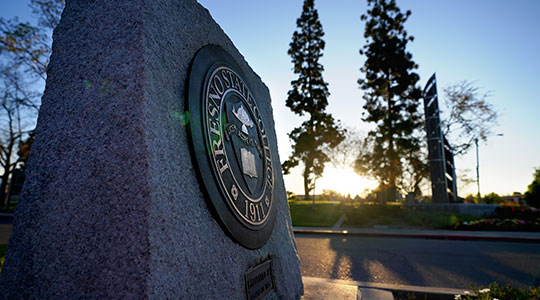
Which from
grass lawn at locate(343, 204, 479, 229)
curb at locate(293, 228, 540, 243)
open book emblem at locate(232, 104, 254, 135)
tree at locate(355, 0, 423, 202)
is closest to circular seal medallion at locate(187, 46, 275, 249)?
open book emblem at locate(232, 104, 254, 135)

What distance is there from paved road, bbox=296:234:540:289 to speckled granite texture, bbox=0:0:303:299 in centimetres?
437

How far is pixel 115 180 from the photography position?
1393 mm

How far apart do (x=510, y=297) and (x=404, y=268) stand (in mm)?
2954

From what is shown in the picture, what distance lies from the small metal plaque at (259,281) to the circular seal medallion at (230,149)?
180mm

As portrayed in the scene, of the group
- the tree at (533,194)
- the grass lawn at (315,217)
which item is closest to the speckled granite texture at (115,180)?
the grass lawn at (315,217)

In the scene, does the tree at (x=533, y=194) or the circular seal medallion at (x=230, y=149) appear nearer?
the circular seal medallion at (x=230, y=149)

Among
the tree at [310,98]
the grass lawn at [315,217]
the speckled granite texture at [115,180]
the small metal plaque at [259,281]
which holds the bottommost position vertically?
the grass lawn at [315,217]

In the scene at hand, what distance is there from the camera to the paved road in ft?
16.5

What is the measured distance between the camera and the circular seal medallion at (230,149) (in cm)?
184

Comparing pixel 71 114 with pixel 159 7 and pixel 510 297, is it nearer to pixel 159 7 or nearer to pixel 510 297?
pixel 159 7

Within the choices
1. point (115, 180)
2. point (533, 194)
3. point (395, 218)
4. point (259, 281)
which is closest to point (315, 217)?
point (395, 218)

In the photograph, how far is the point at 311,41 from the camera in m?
22.9

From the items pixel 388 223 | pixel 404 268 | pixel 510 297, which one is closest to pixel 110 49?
pixel 510 297

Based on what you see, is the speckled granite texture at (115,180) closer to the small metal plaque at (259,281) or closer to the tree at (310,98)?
the small metal plaque at (259,281)
